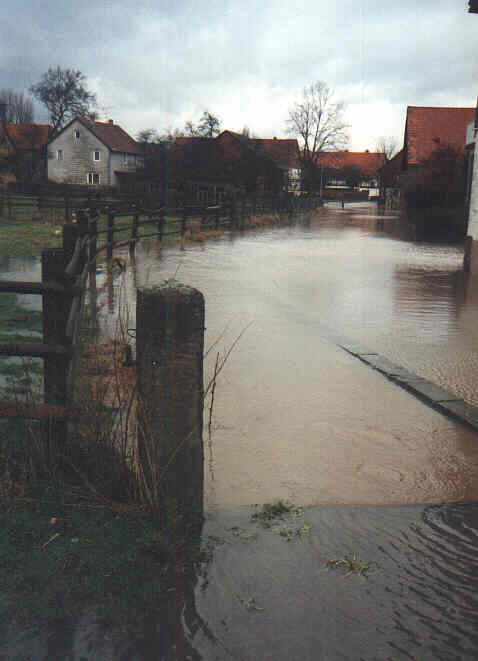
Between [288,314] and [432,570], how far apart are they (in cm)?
701

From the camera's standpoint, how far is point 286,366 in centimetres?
706

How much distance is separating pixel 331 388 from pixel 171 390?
322 centimetres

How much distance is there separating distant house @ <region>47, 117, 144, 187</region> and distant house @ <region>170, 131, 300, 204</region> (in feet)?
37.1

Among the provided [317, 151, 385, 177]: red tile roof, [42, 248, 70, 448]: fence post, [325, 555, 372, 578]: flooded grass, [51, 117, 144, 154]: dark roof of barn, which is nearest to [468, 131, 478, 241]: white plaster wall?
[42, 248, 70, 448]: fence post

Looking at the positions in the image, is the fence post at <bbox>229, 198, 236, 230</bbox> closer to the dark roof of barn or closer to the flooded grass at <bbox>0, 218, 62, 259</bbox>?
the flooded grass at <bbox>0, 218, 62, 259</bbox>

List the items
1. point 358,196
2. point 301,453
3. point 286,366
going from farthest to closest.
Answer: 1. point 358,196
2. point 286,366
3. point 301,453

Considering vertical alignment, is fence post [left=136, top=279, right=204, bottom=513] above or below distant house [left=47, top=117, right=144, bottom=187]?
below

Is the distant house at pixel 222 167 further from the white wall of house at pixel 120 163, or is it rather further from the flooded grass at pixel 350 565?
the flooded grass at pixel 350 565

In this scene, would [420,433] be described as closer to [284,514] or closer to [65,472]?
[284,514]

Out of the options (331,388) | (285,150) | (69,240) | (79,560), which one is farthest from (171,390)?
(285,150)

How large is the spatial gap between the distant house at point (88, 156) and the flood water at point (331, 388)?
58852mm

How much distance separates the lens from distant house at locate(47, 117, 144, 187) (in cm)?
7044

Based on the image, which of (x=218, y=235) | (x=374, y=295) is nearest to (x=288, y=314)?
(x=374, y=295)

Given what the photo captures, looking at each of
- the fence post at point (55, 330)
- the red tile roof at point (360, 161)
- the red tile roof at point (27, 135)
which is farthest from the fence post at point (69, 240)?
the red tile roof at point (360, 161)
